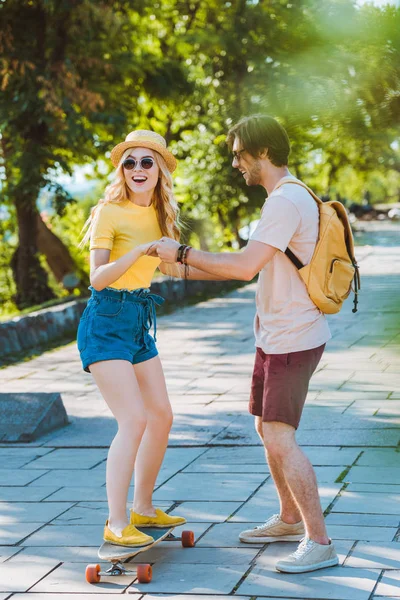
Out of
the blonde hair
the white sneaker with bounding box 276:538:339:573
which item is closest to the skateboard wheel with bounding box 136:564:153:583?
the white sneaker with bounding box 276:538:339:573

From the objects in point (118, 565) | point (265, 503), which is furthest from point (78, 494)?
point (118, 565)

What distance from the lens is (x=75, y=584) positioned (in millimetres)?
3613

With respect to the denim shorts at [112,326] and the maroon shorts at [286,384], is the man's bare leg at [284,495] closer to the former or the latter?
the maroon shorts at [286,384]

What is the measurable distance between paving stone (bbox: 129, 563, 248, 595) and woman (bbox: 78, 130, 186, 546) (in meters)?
0.16

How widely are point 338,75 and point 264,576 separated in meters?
2.62

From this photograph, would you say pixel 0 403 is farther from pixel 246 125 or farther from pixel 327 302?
pixel 246 125

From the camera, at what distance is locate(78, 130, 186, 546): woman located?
370cm

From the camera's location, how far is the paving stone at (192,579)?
11.4ft

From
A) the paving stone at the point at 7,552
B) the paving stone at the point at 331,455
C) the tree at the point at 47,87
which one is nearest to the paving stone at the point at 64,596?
the paving stone at the point at 7,552

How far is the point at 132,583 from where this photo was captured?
142 inches

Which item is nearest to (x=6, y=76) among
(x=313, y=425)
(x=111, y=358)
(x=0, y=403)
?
(x=0, y=403)

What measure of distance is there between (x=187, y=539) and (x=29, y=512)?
108 cm

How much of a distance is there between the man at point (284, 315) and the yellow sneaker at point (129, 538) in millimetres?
525

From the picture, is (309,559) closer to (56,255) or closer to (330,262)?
(330,262)
